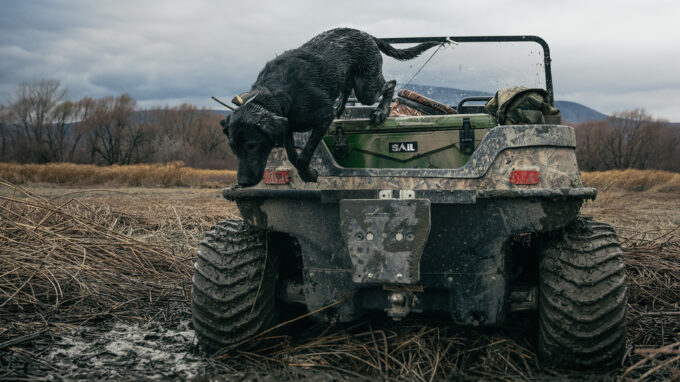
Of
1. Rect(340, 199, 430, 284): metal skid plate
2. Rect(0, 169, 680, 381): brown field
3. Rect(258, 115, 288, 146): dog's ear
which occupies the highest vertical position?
Rect(258, 115, 288, 146): dog's ear

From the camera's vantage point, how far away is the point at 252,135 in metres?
2.82

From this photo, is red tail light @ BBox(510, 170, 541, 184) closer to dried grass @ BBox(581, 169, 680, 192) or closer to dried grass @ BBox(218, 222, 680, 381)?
dried grass @ BBox(218, 222, 680, 381)

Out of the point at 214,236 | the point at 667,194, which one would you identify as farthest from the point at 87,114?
the point at 214,236

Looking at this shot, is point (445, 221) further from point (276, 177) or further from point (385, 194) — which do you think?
point (276, 177)

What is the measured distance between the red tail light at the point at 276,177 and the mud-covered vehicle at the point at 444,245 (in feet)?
0.07

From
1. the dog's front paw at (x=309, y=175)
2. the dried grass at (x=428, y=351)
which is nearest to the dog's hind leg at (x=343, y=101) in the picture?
the dog's front paw at (x=309, y=175)

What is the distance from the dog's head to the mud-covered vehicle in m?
0.11

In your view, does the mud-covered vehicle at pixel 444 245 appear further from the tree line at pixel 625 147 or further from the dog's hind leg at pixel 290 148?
the tree line at pixel 625 147

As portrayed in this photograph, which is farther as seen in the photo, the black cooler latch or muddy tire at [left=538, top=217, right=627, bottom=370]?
the black cooler latch

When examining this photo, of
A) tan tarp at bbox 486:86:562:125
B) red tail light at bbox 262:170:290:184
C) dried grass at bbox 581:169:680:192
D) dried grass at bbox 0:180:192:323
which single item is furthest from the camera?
dried grass at bbox 581:169:680:192

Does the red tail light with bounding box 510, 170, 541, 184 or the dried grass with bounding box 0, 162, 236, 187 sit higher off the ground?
the red tail light with bounding box 510, 170, 541, 184

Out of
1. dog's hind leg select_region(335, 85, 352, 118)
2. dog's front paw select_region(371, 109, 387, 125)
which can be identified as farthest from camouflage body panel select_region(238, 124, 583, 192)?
dog's hind leg select_region(335, 85, 352, 118)

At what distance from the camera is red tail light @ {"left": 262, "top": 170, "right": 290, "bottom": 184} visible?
2.98 metres

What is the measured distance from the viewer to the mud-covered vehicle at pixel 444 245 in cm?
242
